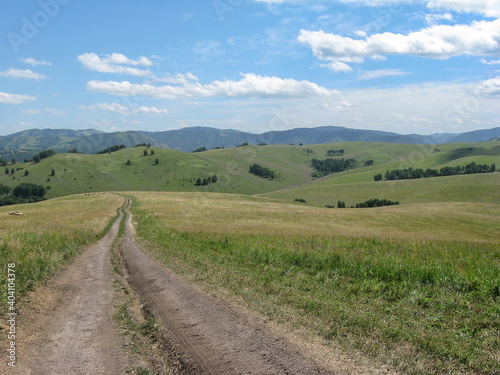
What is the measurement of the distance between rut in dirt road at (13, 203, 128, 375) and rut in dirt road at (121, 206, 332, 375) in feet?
4.24

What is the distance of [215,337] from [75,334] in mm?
3683

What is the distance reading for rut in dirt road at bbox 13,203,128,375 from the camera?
6836 mm

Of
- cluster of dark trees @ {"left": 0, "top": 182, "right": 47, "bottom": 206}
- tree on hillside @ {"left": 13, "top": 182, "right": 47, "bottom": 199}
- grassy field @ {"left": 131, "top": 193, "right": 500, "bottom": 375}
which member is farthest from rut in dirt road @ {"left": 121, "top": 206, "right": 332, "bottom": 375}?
tree on hillside @ {"left": 13, "top": 182, "right": 47, "bottom": 199}

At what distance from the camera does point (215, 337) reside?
25.9ft

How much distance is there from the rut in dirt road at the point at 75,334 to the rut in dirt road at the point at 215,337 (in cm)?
129

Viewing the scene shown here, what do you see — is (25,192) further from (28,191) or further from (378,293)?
(378,293)

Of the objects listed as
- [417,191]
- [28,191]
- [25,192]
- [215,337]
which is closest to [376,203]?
[417,191]

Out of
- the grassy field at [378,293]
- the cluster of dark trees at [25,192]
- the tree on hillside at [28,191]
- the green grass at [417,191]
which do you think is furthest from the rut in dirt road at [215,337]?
the tree on hillside at [28,191]

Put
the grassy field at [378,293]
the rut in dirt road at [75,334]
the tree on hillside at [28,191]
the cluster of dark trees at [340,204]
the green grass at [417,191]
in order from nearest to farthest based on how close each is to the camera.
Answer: the rut in dirt road at [75,334] < the grassy field at [378,293] < the green grass at [417,191] < the cluster of dark trees at [340,204] < the tree on hillside at [28,191]

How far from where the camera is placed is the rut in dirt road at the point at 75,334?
6.84 meters

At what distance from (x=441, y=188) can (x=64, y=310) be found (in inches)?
5716

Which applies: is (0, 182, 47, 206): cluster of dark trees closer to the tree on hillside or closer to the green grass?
the tree on hillside

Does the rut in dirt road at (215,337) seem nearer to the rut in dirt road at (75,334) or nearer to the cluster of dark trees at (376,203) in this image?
the rut in dirt road at (75,334)

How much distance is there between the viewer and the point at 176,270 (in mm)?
15633
